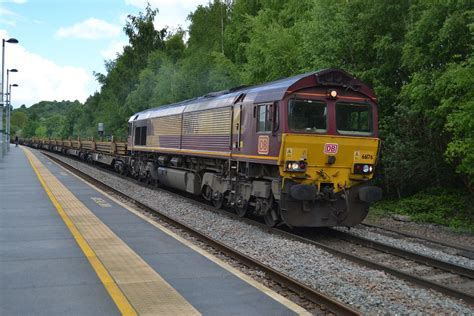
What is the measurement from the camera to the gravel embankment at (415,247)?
9.53 meters

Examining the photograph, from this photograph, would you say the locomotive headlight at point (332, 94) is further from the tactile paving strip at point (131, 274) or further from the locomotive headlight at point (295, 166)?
the tactile paving strip at point (131, 274)

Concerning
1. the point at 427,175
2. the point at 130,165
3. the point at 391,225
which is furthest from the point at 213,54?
the point at 391,225

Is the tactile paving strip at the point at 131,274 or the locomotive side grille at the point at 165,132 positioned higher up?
the locomotive side grille at the point at 165,132

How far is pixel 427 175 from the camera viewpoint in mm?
18266

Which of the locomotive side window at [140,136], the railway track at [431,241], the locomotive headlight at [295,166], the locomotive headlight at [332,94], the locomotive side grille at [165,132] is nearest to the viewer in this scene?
the railway track at [431,241]

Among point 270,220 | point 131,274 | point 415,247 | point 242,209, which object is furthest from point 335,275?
point 242,209

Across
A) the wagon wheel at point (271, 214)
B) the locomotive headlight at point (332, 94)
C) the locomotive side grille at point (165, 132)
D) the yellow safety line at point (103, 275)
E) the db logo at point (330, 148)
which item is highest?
the locomotive headlight at point (332, 94)

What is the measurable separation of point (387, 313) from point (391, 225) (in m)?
8.78

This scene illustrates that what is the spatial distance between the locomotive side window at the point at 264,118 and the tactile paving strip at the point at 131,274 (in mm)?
4099

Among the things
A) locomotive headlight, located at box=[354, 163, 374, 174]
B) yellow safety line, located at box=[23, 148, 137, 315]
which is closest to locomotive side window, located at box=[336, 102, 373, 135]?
locomotive headlight, located at box=[354, 163, 374, 174]

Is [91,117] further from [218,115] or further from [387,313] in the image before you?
[387,313]

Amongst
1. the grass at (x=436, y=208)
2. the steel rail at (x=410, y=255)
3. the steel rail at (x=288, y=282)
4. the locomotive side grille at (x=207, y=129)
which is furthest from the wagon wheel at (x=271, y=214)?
the grass at (x=436, y=208)

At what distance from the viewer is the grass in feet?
50.1

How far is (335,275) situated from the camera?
25.6 feet
